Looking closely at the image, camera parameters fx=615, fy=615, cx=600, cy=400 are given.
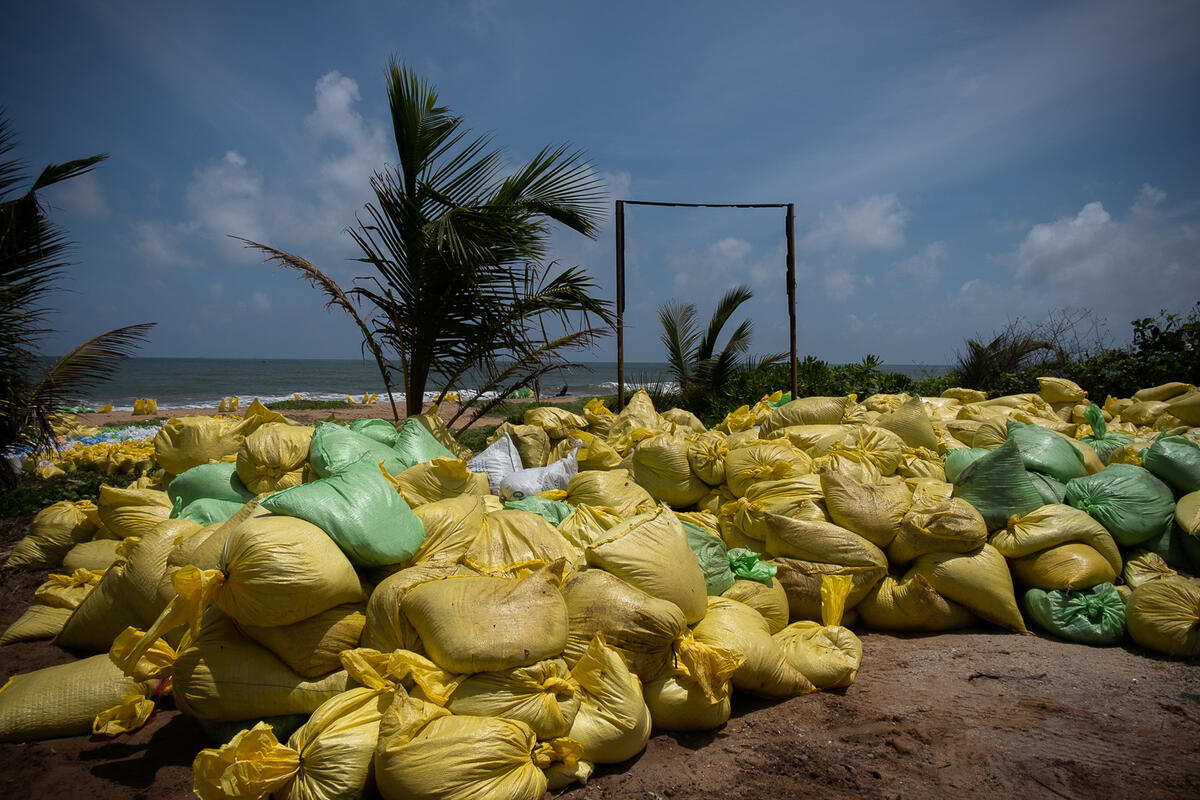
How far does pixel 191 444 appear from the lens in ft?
12.6

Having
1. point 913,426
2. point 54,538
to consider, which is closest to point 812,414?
point 913,426

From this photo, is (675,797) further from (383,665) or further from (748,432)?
(748,432)

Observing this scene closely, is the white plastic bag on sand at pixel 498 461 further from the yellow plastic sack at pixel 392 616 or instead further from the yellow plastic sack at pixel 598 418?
the yellow plastic sack at pixel 392 616

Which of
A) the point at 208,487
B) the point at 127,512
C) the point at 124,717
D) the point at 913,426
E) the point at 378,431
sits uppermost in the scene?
the point at 378,431

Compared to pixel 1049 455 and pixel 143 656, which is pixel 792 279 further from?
pixel 143 656

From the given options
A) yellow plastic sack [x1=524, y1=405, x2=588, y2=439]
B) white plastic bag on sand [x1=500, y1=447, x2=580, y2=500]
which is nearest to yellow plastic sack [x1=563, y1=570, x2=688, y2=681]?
white plastic bag on sand [x1=500, y1=447, x2=580, y2=500]

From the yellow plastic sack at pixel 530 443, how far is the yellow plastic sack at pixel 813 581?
7.19 feet

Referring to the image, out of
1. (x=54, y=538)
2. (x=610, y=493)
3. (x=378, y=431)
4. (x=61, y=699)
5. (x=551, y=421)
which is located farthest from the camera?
(x=551, y=421)

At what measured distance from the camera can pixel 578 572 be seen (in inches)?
98.4

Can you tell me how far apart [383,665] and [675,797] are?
104 centimetres

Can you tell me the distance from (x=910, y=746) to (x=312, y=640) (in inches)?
84.2

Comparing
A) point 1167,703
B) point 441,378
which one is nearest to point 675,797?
point 1167,703

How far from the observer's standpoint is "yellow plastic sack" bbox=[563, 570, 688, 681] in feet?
7.36

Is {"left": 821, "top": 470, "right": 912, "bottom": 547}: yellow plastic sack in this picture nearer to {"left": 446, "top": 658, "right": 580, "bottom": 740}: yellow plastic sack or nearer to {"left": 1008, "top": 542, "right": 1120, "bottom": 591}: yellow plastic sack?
{"left": 1008, "top": 542, "right": 1120, "bottom": 591}: yellow plastic sack
